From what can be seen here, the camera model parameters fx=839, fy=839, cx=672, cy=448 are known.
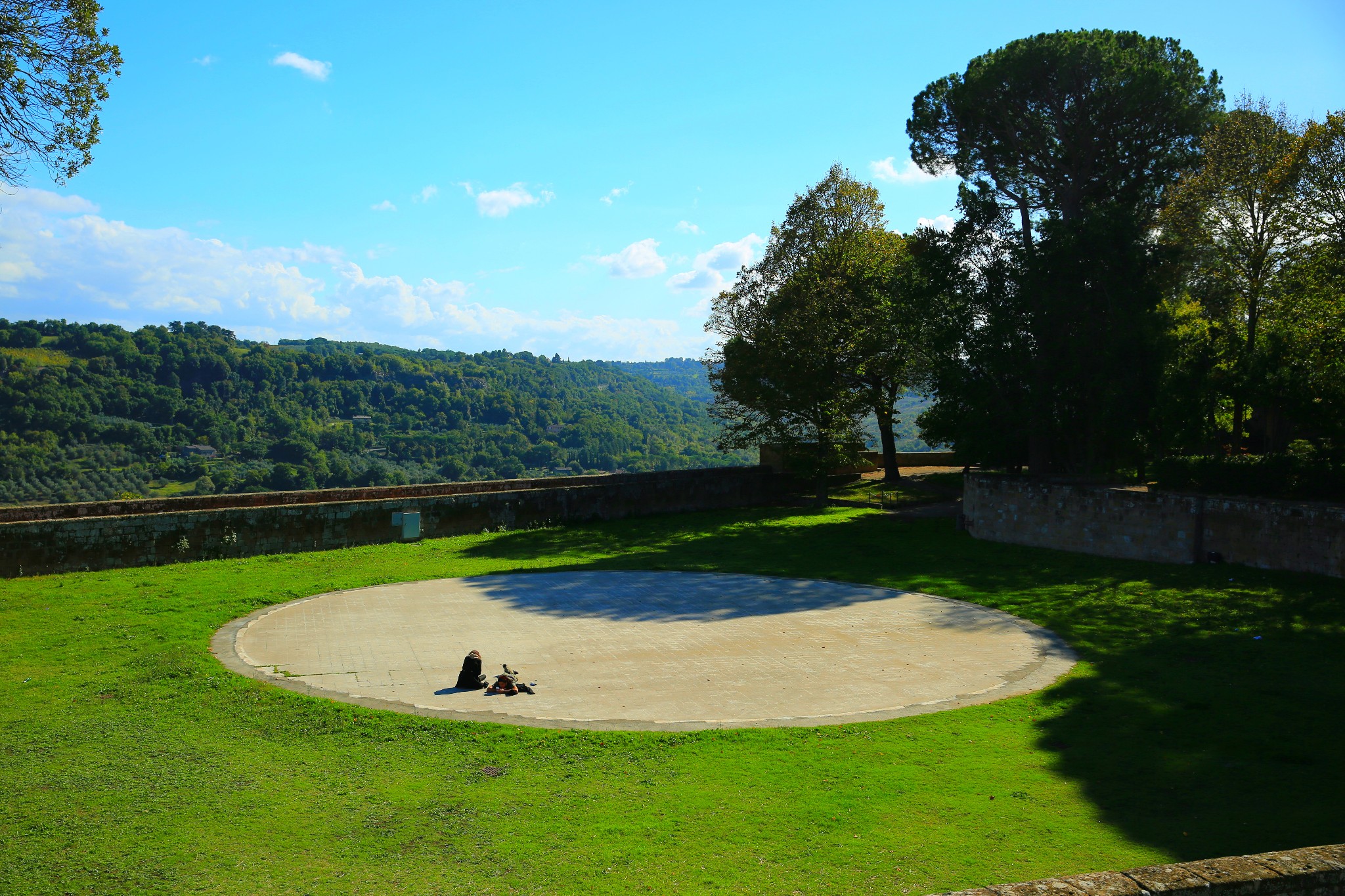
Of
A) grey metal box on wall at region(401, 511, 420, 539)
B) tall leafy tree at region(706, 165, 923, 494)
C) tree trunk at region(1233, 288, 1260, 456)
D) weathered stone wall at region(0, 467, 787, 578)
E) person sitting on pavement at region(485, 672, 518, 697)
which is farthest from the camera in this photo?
tall leafy tree at region(706, 165, 923, 494)

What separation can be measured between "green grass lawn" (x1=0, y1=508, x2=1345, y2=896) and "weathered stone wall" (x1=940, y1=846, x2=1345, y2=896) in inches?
54.7

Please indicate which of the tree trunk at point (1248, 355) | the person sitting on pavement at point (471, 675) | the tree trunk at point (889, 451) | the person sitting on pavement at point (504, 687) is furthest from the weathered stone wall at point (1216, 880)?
the tree trunk at point (889, 451)

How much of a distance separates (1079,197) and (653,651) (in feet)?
63.7

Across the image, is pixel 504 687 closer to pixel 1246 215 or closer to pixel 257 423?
pixel 1246 215

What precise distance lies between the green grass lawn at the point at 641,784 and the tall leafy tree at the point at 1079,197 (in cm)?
977

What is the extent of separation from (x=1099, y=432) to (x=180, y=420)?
73.0m

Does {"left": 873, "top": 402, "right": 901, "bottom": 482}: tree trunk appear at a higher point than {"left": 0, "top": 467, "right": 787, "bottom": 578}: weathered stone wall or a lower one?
higher

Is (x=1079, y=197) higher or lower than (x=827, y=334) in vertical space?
higher

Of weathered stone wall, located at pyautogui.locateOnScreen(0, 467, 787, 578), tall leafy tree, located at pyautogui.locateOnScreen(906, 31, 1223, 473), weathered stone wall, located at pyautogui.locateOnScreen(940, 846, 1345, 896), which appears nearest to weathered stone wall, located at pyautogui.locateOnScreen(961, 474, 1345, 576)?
tall leafy tree, located at pyautogui.locateOnScreen(906, 31, 1223, 473)

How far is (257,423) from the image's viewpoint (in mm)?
74125

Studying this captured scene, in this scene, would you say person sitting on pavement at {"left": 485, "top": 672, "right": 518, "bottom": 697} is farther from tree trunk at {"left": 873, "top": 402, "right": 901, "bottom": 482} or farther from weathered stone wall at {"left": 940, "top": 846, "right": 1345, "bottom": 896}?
tree trunk at {"left": 873, "top": 402, "right": 901, "bottom": 482}

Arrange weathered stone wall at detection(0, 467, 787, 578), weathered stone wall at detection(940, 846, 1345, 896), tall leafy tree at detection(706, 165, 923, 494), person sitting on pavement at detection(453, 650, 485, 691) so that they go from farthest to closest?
1. tall leafy tree at detection(706, 165, 923, 494)
2. weathered stone wall at detection(0, 467, 787, 578)
3. person sitting on pavement at detection(453, 650, 485, 691)
4. weathered stone wall at detection(940, 846, 1345, 896)

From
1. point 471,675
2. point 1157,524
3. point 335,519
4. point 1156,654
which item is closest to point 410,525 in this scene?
point 335,519

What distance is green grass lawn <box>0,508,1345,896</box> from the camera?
5488mm
